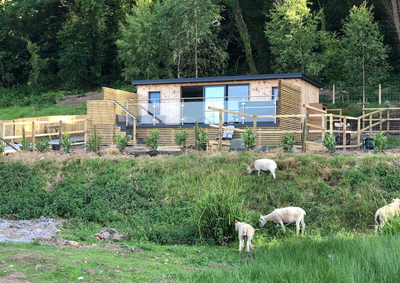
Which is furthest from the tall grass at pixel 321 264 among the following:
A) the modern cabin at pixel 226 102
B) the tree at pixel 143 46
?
the tree at pixel 143 46

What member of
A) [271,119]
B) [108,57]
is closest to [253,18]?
[108,57]

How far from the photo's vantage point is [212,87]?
75.0ft

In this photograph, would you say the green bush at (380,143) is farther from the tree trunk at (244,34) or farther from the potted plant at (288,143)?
the tree trunk at (244,34)

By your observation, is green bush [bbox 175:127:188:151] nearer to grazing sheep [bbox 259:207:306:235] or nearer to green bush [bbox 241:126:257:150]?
green bush [bbox 241:126:257:150]

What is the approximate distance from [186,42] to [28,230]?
75.5 feet

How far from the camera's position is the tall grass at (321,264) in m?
6.33

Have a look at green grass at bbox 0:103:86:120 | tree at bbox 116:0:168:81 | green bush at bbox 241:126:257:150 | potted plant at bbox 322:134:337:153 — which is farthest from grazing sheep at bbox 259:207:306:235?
tree at bbox 116:0:168:81

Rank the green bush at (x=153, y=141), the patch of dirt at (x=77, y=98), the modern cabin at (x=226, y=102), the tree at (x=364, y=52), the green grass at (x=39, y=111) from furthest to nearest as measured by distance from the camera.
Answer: the patch of dirt at (x=77, y=98), the green grass at (x=39, y=111), the tree at (x=364, y=52), the modern cabin at (x=226, y=102), the green bush at (x=153, y=141)

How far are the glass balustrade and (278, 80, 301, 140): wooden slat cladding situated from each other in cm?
40

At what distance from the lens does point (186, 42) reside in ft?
106

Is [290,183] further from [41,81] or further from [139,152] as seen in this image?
[41,81]

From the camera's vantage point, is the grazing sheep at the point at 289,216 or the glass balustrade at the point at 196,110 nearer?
the grazing sheep at the point at 289,216

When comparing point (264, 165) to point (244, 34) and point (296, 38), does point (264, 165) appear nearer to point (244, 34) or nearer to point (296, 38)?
point (296, 38)

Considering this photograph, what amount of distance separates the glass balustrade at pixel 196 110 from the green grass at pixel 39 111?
11635mm
